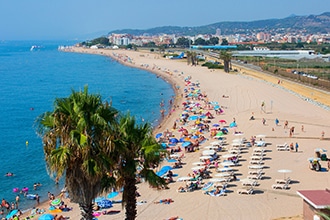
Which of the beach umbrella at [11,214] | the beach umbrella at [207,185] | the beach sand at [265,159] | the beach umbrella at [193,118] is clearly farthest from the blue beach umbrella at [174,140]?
the beach umbrella at [11,214]

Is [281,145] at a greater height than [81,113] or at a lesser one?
lesser

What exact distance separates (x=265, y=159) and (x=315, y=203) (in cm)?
1211

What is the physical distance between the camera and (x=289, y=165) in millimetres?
23641

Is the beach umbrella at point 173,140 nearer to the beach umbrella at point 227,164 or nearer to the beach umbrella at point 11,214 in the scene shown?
the beach umbrella at point 227,164

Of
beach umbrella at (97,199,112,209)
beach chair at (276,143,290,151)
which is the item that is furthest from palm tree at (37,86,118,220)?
beach chair at (276,143,290,151)

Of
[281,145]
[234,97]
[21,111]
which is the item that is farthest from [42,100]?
[281,145]

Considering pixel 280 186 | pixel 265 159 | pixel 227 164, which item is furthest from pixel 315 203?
pixel 265 159

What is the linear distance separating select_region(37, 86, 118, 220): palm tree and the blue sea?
153 cm

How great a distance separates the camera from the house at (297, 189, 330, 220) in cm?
1262

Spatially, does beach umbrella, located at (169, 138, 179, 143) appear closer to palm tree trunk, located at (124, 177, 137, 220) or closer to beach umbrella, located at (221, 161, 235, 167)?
beach umbrella, located at (221, 161, 235, 167)

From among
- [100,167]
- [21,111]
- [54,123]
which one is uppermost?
[54,123]

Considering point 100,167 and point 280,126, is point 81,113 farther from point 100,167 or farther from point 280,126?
point 280,126

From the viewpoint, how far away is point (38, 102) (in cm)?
5994

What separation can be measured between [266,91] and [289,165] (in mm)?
31732
